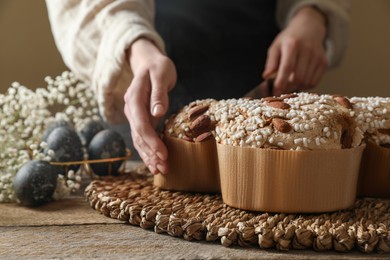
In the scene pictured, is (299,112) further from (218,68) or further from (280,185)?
(218,68)

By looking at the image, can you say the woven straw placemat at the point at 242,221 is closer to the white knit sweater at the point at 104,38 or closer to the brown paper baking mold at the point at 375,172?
the brown paper baking mold at the point at 375,172

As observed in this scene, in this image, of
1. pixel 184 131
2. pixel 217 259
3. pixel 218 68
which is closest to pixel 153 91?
pixel 184 131

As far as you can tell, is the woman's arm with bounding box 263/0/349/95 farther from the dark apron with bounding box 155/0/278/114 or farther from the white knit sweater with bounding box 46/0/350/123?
the white knit sweater with bounding box 46/0/350/123

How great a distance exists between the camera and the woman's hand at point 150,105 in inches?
38.7

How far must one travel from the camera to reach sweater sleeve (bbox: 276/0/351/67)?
1.42 meters

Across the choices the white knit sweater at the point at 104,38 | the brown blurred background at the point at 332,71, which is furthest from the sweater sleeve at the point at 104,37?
the brown blurred background at the point at 332,71

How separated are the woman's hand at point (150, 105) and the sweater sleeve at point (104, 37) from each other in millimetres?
107

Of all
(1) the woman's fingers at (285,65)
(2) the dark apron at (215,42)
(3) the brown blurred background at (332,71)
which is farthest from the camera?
(3) the brown blurred background at (332,71)

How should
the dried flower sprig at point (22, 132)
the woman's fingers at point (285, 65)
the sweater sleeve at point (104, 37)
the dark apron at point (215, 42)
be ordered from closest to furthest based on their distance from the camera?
the dried flower sprig at point (22, 132) < the sweater sleeve at point (104, 37) < the woman's fingers at point (285, 65) < the dark apron at point (215, 42)

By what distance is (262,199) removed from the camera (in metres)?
0.85

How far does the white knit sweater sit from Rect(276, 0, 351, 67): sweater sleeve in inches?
14.5

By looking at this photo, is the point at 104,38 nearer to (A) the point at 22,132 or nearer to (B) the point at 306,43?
(A) the point at 22,132

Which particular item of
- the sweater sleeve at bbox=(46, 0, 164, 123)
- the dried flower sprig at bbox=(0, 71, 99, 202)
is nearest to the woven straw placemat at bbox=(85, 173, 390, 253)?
the dried flower sprig at bbox=(0, 71, 99, 202)

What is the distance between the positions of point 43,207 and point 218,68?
0.80m
